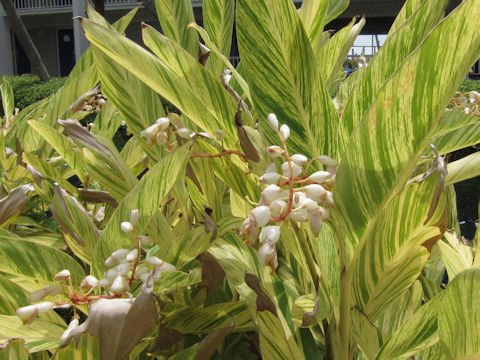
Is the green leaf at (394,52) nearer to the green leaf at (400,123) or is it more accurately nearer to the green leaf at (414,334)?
the green leaf at (400,123)

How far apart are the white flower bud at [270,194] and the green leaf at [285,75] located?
0.13 metres

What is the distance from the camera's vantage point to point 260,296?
55 cm

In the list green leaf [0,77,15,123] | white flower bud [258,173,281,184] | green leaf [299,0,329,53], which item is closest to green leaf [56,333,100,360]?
white flower bud [258,173,281,184]

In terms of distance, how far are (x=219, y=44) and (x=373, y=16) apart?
50.3 ft

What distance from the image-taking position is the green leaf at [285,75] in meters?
0.56

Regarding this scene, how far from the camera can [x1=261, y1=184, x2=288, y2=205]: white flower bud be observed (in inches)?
19.3

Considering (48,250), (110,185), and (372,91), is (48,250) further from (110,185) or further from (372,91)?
(372,91)

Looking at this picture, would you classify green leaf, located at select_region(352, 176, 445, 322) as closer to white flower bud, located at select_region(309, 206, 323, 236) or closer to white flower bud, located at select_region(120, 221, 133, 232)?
white flower bud, located at select_region(309, 206, 323, 236)

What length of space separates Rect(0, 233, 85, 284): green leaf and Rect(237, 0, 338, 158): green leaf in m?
0.34

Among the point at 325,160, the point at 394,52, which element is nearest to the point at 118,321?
the point at 325,160

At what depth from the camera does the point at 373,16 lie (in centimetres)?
1502

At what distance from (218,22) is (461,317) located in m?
0.69

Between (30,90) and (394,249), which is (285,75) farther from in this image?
(30,90)

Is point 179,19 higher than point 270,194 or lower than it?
higher
